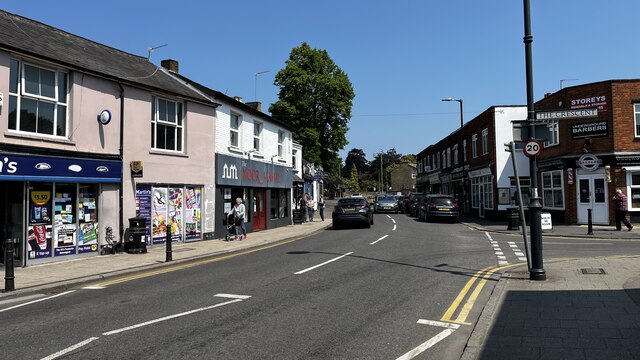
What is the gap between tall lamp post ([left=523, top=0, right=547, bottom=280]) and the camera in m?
8.76

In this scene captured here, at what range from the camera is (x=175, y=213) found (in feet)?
55.4

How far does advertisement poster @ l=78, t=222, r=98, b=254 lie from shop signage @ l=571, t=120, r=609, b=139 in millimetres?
22155

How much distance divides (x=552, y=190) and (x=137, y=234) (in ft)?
72.8

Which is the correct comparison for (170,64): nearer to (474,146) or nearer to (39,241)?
(39,241)

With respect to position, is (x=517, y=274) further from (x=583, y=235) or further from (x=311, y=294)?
(x=583, y=235)

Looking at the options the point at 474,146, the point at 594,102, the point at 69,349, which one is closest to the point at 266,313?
the point at 69,349

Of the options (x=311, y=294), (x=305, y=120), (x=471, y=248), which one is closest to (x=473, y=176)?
(x=305, y=120)

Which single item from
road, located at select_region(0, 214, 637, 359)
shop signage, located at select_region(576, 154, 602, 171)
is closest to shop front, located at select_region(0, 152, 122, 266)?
road, located at select_region(0, 214, 637, 359)

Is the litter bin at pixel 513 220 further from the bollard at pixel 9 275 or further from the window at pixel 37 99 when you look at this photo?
the bollard at pixel 9 275

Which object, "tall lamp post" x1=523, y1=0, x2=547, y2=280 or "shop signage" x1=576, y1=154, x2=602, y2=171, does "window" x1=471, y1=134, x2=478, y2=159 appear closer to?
"shop signage" x1=576, y1=154, x2=602, y2=171

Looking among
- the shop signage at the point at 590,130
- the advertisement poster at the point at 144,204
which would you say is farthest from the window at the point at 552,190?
the advertisement poster at the point at 144,204

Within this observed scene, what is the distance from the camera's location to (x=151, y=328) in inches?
236

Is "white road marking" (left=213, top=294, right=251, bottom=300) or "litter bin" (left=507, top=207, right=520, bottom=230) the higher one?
"litter bin" (left=507, top=207, right=520, bottom=230)

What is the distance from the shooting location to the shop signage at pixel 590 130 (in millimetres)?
21969
